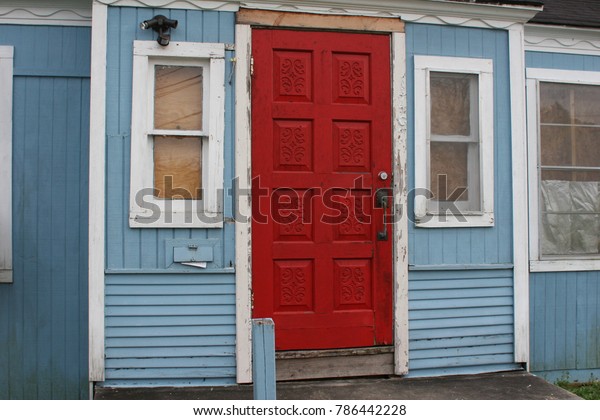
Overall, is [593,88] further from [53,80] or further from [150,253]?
[53,80]

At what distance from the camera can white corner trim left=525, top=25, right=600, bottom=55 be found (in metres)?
5.26

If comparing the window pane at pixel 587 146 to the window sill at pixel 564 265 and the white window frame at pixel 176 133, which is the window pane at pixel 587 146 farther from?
the white window frame at pixel 176 133

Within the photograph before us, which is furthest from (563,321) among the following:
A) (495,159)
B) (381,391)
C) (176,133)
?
(176,133)

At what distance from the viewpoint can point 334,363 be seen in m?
4.47

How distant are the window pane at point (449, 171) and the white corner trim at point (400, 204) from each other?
319 mm

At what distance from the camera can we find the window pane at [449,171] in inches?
188

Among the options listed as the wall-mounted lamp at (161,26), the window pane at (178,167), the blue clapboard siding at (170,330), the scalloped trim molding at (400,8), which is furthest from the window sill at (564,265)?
the wall-mounted lamp at (161,26)

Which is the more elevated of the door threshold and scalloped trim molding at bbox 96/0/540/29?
scalloped trim molding at bbox 96/0/540/29

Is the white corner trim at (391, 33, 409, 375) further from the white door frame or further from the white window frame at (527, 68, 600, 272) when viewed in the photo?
the white window frame at (527, 68, 600, 272)

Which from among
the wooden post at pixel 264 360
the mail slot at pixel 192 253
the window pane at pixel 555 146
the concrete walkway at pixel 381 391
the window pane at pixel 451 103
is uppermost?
the window pane at pixel 451 103

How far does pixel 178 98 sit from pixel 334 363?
7.55 feet

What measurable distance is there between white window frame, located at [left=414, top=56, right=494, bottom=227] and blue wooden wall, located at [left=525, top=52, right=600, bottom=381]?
82 centimetres

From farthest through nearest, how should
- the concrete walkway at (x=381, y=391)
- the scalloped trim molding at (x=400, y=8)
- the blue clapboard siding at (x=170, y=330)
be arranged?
the scalloped trim molding at (x=400, y=8)
the blue clapboard siding at (x=170, y=330)
the concrete walkway at (x=381, y=391)

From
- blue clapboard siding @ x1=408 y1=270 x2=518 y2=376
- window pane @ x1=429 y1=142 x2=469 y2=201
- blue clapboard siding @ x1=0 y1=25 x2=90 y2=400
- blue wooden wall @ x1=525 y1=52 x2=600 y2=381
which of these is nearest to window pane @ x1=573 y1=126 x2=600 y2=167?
blue wooden wall @ x1=525 y1=52 x2=600 y2=381
